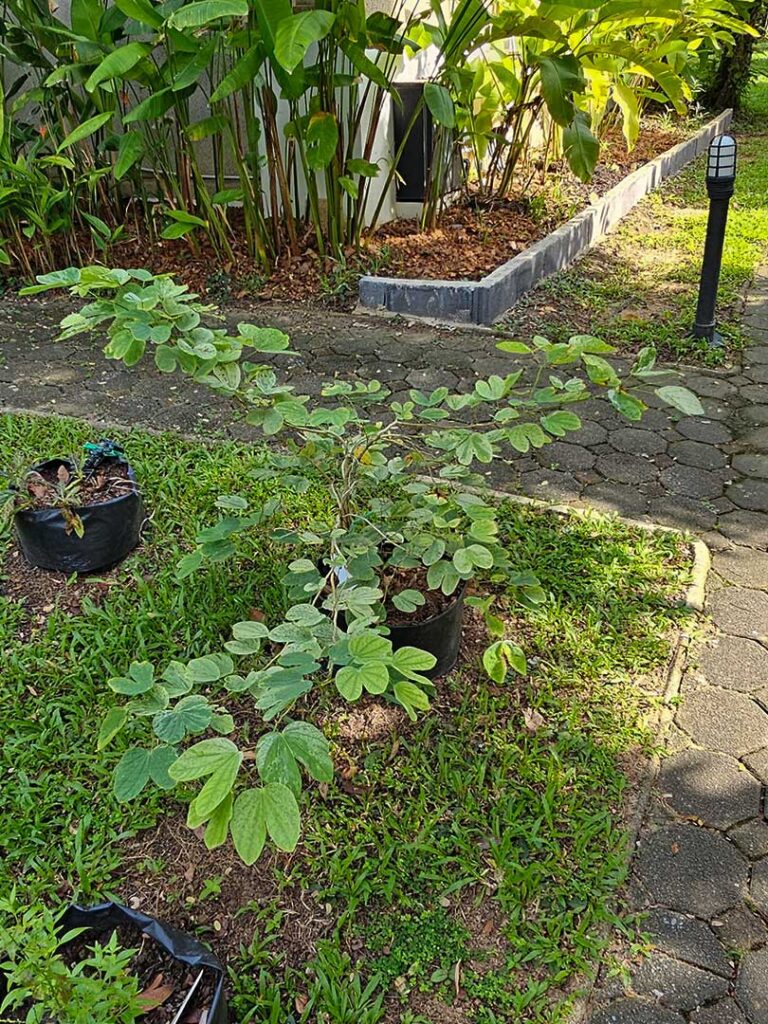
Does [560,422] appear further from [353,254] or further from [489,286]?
[353,254]

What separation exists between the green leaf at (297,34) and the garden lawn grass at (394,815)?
7.31ft

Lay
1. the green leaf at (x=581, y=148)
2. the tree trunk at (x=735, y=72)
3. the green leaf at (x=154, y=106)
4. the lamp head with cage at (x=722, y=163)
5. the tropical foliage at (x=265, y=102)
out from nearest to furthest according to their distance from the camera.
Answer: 1. the lamp head with cage at (x=722, y=163)
2. the tropical foliage at (x=265, y=102)
3. the green leaf at (x=154, y=106)
4. the green leaf at (x=581, y=148)
5. the tree trunk at (x=735, y=72)

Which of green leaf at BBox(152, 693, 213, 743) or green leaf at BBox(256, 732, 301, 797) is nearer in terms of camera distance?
green leaf at BBox(256, 732, 301, 797)

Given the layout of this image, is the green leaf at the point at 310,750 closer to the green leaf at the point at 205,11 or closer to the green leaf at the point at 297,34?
the green leaf at the point at 297,34

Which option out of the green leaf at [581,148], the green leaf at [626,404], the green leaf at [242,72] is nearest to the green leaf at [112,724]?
the green leaf at [626,404]

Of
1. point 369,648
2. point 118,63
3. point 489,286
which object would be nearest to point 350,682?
point 369,648

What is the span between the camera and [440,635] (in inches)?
89.0

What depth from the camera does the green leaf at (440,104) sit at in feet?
14.8

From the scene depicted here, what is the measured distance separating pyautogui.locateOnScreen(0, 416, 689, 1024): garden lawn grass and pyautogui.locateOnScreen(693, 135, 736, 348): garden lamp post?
214 cm

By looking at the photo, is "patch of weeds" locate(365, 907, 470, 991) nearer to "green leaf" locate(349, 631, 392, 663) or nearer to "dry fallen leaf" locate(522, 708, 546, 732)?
"dry fallen leaf" locate(522, 708, 546, 732)

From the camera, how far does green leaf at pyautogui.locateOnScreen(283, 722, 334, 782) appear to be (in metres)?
1.23

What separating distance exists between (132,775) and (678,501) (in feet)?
8.03

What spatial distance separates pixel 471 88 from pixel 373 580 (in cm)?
409

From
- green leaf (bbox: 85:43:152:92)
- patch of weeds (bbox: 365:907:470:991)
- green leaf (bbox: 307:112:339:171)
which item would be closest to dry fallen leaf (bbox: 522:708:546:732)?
patch of weeds (bbox: 365:907:470:991)
